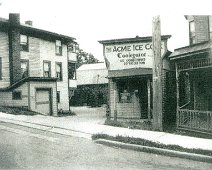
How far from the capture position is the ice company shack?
1936 centimetres

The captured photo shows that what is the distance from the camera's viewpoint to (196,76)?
60.1 feet

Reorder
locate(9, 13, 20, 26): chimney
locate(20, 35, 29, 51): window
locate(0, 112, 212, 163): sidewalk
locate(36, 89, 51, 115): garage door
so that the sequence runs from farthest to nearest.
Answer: locate(20, 35, 29, 51): window → locate(9, 13, 20, 26): chimney → locate(36, 89, 51, 115): garage door → locate(0, 112, 212, 163): sidewalk

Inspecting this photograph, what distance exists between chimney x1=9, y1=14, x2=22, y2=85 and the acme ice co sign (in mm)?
11946

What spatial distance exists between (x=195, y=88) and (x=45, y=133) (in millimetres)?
7988

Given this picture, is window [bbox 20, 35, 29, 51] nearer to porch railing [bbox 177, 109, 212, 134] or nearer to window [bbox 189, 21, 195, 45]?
window [bbox 189, 21, 195, 45]

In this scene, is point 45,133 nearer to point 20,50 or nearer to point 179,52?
point 179,52

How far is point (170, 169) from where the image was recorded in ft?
29.2

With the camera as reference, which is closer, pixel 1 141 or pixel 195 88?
pixel 1 141

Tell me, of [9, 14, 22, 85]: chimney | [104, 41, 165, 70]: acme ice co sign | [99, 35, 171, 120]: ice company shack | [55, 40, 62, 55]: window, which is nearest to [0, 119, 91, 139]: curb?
[99, 35, 171, 120]: ice company shack

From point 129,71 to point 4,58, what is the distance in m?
13.4

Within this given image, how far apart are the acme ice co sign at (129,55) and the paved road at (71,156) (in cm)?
711

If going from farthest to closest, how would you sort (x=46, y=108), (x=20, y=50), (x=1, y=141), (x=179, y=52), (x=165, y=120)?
(x=20, y=50) < (x=46, y=108) < (x=165, y=120) < (x=179, y=52) < (x=1, y=141)

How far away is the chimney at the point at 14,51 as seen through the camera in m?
29.2

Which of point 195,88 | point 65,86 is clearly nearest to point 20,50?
point 65,86
